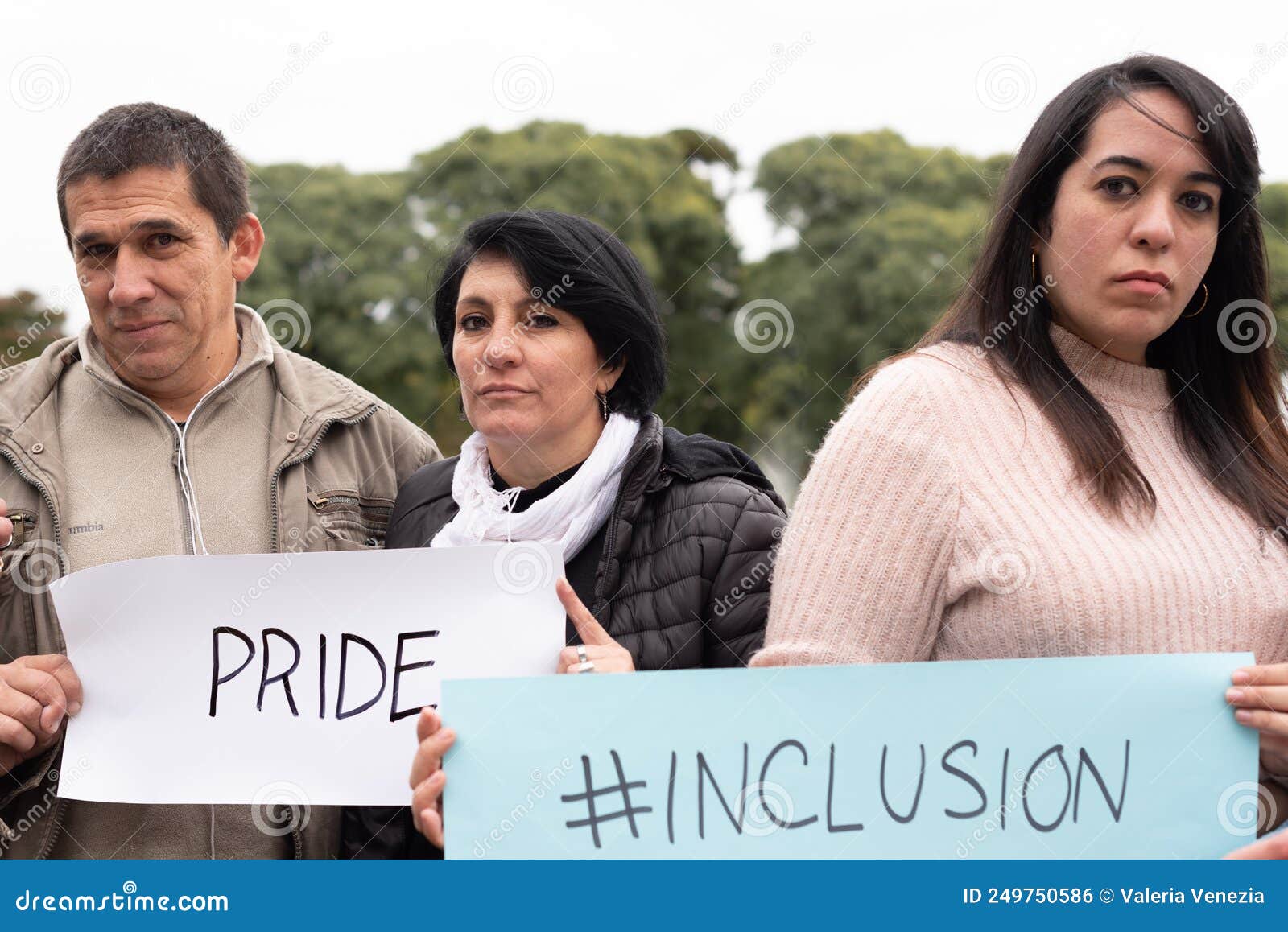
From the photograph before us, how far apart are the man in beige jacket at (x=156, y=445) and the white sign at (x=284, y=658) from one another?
0.17ft

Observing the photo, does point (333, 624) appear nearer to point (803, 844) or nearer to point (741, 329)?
point (803, 844)

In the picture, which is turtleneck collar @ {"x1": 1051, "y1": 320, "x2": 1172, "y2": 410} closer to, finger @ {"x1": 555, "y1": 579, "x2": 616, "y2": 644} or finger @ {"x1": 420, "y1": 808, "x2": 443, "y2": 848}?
finger @ {"x1": 555, "y1": 579, "x2": 616, "y2": 644}

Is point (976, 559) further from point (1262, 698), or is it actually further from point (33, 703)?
point (33, 703)

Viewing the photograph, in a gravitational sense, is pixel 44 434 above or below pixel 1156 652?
above

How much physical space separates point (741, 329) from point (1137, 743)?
2007 centimetres

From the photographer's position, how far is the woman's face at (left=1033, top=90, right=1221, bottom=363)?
2.50 metres

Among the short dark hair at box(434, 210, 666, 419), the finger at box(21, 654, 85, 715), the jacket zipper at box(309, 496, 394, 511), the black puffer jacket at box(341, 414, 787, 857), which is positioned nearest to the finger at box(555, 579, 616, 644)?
the black puffer jacket at box(341, 414, 787, 857)

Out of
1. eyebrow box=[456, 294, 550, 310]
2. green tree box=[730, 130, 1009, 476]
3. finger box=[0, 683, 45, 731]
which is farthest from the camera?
green tree box=[730, 130, 1009, 476]

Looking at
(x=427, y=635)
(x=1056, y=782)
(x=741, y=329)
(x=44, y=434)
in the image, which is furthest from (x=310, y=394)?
(x=741, y=329)

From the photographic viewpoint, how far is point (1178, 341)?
2834mm

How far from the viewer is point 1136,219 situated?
2488 mm

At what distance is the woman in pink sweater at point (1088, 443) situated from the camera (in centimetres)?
234

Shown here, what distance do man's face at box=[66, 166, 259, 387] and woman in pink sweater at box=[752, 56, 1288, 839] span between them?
1.57 meters

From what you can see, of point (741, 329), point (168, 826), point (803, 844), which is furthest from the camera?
point (741, 329)
